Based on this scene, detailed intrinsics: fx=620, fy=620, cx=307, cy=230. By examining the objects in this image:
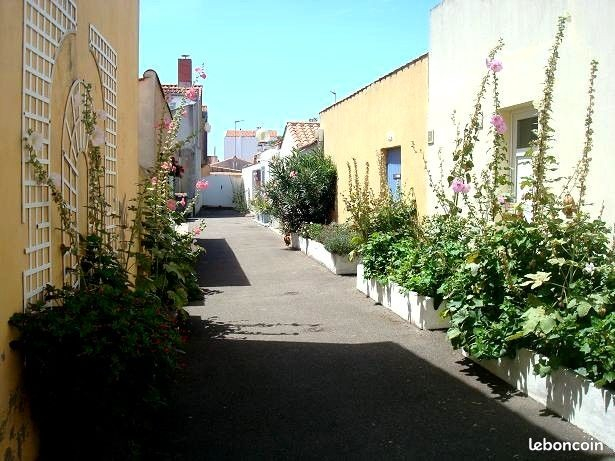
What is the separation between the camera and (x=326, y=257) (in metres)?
13.2

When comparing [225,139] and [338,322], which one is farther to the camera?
[225,139]

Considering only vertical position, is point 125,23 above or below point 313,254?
above

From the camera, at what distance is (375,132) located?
514 inches

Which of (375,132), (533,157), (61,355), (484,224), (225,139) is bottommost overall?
→ (61,355)

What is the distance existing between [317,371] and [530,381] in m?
1.91

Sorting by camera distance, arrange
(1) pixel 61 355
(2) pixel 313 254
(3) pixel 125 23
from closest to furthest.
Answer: (1) pixel 61 355
(3) pixel 125 23
(2) pixel 313 254

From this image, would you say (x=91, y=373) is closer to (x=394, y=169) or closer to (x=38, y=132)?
(x=38, y=132)

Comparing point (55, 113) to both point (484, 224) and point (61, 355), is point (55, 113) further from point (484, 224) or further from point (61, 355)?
point (484, 224)

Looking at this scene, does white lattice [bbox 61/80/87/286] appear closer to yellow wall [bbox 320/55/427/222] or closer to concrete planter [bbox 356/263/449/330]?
concrete planter [bbox 356/263/449/330]

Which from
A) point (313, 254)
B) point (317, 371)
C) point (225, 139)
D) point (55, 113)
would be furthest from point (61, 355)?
point (225, 139)

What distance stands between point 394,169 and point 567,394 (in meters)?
8.11

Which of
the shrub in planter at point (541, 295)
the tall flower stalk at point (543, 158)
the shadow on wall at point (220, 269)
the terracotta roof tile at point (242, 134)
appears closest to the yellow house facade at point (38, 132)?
the shrub in planter at point (541, 295)

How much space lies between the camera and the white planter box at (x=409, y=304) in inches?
287

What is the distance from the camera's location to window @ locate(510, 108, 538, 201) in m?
7.77
